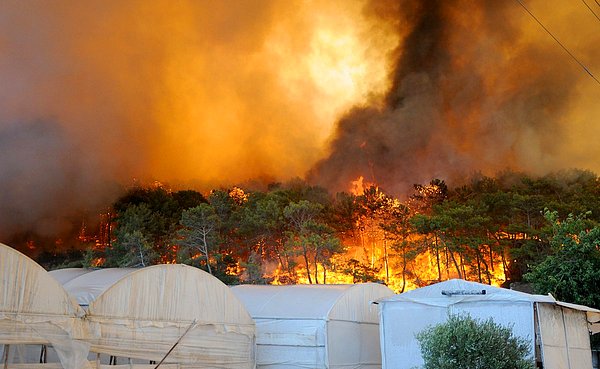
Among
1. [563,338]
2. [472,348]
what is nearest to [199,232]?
Result: [563,338]

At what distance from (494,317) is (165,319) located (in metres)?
7.66

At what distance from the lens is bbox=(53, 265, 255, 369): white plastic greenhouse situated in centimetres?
1089

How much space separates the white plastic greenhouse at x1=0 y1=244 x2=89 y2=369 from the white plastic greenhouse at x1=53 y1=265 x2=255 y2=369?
1.36ft

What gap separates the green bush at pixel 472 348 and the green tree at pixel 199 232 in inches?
1002

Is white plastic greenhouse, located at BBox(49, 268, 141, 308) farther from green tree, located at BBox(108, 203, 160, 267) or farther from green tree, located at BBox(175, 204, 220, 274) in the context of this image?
green tree, located at BBox(175, 204, 220, 274)

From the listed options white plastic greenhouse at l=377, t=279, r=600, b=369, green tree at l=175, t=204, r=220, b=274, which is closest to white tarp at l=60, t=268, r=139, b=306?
white plastic greenhouse at l=377, t=279, r=600, b=369

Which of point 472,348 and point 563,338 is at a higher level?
point 563,338

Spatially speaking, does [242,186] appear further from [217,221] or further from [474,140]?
[474,140]

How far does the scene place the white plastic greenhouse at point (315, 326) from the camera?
1639 centimetres

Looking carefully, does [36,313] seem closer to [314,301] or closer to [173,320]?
[173,320]

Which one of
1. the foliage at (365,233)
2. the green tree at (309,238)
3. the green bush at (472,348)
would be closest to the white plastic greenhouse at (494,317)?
the green bush at (472,348)

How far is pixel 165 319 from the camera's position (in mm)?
12102

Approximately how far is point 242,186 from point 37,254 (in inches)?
730

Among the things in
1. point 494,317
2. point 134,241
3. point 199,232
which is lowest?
point 494,317
